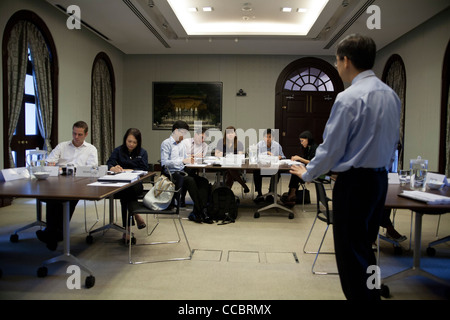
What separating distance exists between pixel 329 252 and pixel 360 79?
2.26m

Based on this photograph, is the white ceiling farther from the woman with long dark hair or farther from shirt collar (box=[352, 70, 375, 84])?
shirt collar (box=[352, 70, 375, 84])

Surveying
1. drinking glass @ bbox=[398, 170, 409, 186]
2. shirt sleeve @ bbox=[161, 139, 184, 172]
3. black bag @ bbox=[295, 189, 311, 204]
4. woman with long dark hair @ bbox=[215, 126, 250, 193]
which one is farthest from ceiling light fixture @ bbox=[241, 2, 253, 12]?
drinking glass @ bbox=[398, 170, 409, 186]

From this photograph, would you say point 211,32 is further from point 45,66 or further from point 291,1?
point 45,66

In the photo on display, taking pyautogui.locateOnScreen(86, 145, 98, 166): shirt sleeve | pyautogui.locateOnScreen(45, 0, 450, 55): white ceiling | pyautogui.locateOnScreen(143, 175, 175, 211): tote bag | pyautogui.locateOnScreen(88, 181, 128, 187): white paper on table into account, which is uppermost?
pyautogui.locateOnScreen(45, 0, 450, 55): white ceiling

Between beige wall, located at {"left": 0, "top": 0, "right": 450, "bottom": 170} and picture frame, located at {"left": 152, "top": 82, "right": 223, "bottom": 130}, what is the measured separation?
180 mm

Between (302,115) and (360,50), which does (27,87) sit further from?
(302,115)

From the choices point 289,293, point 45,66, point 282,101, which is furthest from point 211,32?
point 289,293

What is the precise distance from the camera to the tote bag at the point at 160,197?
3.41m

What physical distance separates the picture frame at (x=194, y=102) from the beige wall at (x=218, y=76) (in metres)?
0.18

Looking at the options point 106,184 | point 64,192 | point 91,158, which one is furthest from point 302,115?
point 64,192

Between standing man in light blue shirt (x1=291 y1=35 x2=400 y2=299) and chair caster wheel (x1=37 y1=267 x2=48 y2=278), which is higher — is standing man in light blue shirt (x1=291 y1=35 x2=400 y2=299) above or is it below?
above

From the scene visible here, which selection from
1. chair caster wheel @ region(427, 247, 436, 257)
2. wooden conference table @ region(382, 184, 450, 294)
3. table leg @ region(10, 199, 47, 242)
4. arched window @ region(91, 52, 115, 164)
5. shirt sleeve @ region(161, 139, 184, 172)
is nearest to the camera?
wooden conference table @ region(382, 184, 450, 294)

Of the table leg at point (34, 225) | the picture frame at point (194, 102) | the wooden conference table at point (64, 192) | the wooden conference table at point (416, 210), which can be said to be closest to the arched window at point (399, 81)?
the picture frame at point (194, 102)

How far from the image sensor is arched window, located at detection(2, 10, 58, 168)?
5418 millimetres
